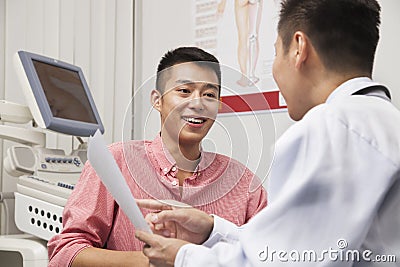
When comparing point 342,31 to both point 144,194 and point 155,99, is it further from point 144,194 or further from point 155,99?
point 144,194

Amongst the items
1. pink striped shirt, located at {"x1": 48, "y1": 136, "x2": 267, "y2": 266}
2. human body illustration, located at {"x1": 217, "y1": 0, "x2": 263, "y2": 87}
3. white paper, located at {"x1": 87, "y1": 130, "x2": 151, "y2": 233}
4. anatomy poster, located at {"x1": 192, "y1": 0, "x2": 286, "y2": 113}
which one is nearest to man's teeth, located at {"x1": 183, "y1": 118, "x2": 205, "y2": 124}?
pink striped shirt, located at {"x1": 48, "y1": 136, "x2": 267, "y2": 266}

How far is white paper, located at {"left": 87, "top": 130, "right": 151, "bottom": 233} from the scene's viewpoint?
993 mm

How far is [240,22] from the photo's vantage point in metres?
2.53

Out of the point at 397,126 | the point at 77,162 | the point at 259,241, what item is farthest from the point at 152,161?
the point at 77,162

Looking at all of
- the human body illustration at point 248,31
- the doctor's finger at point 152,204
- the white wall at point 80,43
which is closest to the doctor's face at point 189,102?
the doctor's finger at point 152,204

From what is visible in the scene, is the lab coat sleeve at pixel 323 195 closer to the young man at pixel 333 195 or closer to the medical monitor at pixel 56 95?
the young man at pixel 333 195

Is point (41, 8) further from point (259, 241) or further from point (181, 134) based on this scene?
point (259, 241)

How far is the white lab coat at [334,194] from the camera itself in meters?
0.84

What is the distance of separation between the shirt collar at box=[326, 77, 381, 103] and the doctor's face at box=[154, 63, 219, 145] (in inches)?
12.6

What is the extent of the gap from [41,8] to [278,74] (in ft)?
6.99

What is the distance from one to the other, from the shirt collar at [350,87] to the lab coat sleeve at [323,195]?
10cm

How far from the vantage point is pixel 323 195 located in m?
0.85

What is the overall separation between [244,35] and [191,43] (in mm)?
311

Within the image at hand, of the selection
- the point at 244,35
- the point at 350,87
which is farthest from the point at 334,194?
the point at 244,35
